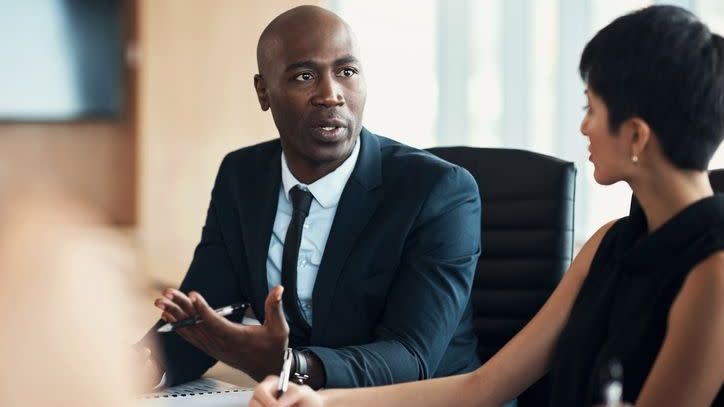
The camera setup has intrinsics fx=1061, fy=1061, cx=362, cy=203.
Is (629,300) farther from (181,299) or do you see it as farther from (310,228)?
(310,228)

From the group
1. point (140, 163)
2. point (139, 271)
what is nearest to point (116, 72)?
point (140, 163)

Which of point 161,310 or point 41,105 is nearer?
point 161,310

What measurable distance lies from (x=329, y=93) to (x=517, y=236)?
0.48m

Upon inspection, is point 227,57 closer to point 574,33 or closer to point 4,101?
point 4,101

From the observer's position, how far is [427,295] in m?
1.91

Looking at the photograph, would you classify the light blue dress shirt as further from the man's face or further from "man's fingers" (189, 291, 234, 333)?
"man's fingers" (189, 291, 234, 333)

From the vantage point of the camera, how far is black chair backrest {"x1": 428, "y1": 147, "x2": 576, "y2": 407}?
210cm

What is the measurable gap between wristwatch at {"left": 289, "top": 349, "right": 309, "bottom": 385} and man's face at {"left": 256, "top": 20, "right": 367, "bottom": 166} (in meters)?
0.55

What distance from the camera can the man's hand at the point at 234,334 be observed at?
156cm

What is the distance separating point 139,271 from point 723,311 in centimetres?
75

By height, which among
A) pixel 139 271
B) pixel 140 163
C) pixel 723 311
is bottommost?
pixel 140 163

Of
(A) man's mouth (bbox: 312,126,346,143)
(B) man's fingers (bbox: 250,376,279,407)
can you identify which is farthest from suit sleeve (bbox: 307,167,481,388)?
(B) man's fingers (bbox: 250,376,279,407)

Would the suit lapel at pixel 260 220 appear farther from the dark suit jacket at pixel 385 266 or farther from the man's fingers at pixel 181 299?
the man's fingers at pixel 181 299

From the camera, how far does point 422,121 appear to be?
4.66 m
